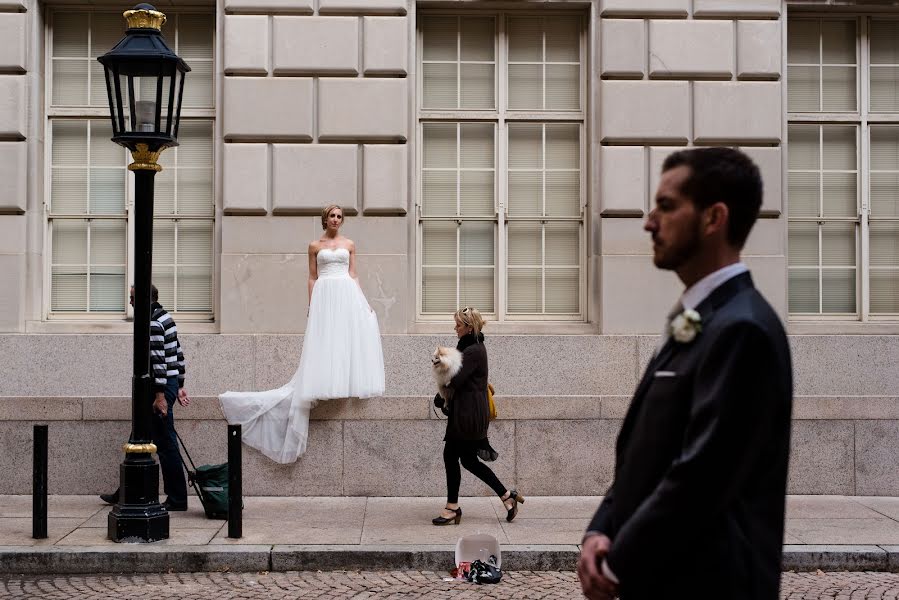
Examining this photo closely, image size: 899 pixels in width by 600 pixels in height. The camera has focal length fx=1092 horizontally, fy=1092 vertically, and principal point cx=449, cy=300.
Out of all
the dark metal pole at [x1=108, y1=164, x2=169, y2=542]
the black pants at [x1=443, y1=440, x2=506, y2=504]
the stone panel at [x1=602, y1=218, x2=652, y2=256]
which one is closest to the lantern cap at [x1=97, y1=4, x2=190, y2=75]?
the dark metal pole at [x1=108, y1=164, x2=169, y2=542]

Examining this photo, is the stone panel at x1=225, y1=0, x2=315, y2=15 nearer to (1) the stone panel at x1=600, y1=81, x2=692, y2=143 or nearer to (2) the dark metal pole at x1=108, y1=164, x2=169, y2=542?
(2) the dark metal pole at x1=108, y1=164, x2=169, y2=542

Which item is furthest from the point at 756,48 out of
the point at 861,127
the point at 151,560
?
the point at 151,560

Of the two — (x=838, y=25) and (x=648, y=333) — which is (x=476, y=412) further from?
(x=838, y=25)

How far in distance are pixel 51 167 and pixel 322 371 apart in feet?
13.1

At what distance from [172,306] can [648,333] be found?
517 cm

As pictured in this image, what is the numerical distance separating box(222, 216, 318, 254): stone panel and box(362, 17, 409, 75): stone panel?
1.73m

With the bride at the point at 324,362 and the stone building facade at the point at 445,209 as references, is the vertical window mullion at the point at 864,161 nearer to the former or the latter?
the stone building facade at the point at 445,209

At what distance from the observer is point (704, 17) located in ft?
38.0

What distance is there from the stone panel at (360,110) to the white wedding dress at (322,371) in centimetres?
131

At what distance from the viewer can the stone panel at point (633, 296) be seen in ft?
37.8

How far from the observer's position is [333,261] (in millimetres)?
11055

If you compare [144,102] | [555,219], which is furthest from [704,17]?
[144,102]

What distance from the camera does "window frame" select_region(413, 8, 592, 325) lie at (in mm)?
12016

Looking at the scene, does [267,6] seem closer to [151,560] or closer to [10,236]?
[10,236]
